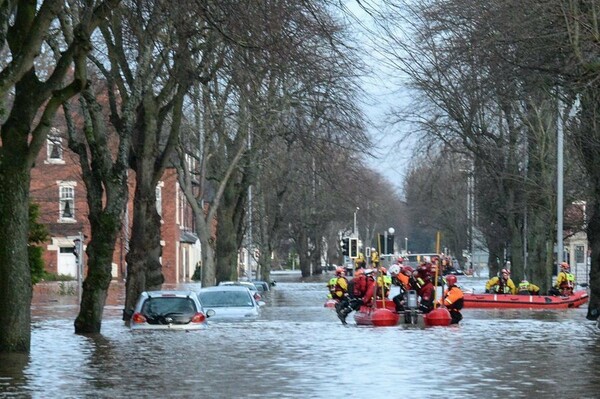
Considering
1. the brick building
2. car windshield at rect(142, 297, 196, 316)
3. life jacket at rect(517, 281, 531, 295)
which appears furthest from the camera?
the brick building

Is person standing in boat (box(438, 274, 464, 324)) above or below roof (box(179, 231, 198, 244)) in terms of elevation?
below

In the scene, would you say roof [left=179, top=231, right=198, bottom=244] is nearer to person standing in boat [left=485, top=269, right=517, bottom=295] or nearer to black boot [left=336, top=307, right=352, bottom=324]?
person standing in boat [left=485, top=269, right=517, bottom=295]

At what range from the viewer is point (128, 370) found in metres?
21.8

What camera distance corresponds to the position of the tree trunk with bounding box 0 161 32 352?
24.1 meters

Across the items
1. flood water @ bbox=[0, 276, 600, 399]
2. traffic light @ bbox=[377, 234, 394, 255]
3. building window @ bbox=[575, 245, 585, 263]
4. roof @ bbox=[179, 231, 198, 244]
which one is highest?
roof @ bbox=[179, 231, 198, 244]

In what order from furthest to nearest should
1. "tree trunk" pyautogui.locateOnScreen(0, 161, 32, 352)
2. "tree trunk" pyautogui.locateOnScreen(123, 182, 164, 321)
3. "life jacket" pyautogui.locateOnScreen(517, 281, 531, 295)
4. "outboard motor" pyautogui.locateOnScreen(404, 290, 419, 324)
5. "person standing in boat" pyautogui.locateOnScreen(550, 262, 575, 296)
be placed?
"person standing in boat" pyautogui.locateOnScreen(550, 262, 575, 296) → "life jacket" pyautogui.locateOnScreen(517, 281, 531, 295) → "tree trunk" pyautogui.locateOnScreen(123, 182, 164, 321) → "outboard motor" pyautogui.locateOnScreen(404, 290, 419, 324) → "tree trunk" pyautogui.locateOnScreen(0, 161, 32, 352)

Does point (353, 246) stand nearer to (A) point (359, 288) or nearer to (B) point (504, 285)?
(B) point (504, 285)

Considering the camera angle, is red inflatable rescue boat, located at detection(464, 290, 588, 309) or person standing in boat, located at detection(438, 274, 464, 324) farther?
red inflatable rescue boat, located at detection(464, 290, 588, 309)

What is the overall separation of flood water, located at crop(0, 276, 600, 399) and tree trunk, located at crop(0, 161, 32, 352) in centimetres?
68

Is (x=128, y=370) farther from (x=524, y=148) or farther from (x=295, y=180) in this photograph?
(x=295, y=180)

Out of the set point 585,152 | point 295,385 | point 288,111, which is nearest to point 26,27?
point 295,385

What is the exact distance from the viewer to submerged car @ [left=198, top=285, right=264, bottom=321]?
37.9 m

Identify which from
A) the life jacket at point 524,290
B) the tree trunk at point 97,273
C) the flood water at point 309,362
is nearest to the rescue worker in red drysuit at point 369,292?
the flood water at point 309,362

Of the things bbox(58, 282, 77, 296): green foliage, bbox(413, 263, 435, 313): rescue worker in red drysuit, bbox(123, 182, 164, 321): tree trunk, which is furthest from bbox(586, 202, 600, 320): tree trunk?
bbox(58, 282, 77, 296): green foliage
